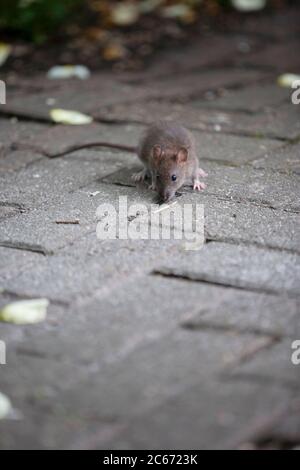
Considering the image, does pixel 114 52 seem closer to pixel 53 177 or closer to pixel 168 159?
pixel 53 177

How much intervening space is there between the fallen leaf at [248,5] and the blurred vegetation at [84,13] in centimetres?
5

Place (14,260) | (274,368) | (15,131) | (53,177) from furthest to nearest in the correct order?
1. (15,131)
2. (53,177)
3. (14,260)
4. (274,368)

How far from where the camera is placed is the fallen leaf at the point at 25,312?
3.39m

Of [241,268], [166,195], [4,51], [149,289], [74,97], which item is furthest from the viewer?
[4,51]

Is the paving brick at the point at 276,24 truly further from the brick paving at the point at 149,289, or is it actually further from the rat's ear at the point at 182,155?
the rat's ear at the point at 182,155

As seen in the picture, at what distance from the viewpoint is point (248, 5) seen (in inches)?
374

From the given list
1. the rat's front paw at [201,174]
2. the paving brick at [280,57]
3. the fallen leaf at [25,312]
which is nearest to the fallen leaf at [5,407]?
the fallen leaf at [25,312]

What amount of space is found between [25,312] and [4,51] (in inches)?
198

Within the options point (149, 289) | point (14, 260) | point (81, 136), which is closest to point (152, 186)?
point (81, 136)

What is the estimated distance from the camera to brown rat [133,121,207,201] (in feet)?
16.2

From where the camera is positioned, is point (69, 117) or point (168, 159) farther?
A: point (69, 117)

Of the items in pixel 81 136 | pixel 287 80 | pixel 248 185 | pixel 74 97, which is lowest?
pixel 248 185

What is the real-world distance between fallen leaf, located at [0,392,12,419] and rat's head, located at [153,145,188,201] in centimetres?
219

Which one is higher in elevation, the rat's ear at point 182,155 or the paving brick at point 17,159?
the paving brick at point 17,159
